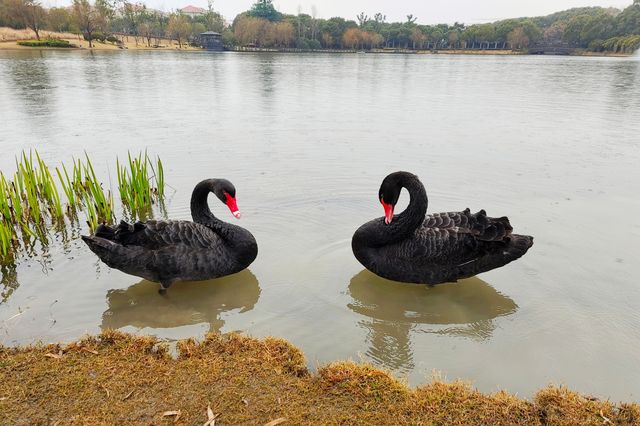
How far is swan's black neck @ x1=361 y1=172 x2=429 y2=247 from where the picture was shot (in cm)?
387

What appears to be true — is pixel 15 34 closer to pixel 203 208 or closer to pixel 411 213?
pixel 203 208

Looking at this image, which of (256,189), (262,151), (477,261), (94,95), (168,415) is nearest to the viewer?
(168,415)

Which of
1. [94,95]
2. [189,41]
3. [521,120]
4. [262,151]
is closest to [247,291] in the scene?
[262,151]

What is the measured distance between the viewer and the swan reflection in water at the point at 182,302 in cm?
359

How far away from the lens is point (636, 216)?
5.48m

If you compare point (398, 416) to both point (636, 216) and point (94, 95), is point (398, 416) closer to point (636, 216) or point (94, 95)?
point (636, 216)

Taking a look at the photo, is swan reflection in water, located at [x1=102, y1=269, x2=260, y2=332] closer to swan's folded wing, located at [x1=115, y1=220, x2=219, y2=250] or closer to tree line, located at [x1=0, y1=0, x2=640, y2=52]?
swan's folded wing, located at [x1=115, y1=220, x2=219, y2=250]

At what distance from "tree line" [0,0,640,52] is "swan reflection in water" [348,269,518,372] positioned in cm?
7076

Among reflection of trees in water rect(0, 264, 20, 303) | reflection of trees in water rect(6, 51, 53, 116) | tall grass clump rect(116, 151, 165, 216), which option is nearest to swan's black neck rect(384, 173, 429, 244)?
tall grass clump rect(116, 151, 165, 216)

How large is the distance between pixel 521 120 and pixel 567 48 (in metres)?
96.3

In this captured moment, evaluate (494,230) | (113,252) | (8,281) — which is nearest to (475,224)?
(494,230)

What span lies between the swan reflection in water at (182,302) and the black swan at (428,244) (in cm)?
121

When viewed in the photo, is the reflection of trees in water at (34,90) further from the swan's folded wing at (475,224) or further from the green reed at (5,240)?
the swan's folded wing at (475,224)

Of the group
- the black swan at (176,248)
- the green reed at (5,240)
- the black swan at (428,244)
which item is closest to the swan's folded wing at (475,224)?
the black swan at (428,244)
